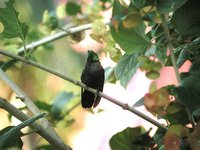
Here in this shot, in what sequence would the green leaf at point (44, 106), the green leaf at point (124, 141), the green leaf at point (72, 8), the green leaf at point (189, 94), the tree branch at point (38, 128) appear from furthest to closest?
the green leaf at point (72, 8) → the green leaf at point (44, 106) → the green leaf at point (124, 141) → the tree branch at point (38, 128) → the green leaf at point (189, 94)

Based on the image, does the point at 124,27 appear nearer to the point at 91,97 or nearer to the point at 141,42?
the point at 141,42

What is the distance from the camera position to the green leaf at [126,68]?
66cm

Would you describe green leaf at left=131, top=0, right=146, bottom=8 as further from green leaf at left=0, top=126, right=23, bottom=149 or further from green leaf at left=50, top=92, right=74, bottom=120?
green leaf at left=50, top=92, right=74, bottom=120

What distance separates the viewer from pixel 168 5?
56 centimetres

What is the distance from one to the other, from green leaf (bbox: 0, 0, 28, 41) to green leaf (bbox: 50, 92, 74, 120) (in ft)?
1.47

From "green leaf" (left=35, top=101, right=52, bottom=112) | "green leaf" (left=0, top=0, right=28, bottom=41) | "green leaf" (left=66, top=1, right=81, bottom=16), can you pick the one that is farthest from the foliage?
"green leaf" (left=66, top=1, right=81, bottom=16)

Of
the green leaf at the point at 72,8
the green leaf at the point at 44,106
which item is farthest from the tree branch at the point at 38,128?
the green leaf at the point at 72,8

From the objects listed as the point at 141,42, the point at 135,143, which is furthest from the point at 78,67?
the point at 141,42

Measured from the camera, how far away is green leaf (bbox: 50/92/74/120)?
44.5 inches

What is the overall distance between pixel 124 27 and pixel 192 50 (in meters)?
0.12

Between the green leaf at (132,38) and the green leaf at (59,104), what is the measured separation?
55cm

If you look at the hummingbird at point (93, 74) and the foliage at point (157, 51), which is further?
the hummingbird at point (93, 74)

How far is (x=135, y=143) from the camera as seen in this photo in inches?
30.1

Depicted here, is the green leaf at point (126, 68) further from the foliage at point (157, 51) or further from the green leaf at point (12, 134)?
the green leaf at point (12, 134)
